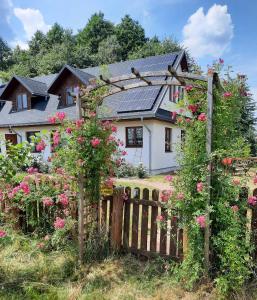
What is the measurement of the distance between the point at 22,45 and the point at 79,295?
47.4m

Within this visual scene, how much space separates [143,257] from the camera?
3920mm

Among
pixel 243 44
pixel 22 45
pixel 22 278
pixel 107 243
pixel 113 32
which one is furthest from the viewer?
pixel 22 45

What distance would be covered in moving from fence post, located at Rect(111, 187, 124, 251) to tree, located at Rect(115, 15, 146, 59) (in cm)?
3435

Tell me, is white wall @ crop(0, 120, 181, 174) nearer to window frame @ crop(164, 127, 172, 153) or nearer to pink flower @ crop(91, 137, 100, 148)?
window frame @ crop(164, 127, 172, 153)

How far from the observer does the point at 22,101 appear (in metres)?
17.5

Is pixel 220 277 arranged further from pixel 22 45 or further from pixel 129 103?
pixel 22 45

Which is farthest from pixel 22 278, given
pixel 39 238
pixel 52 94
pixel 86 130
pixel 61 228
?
pixel 52 94

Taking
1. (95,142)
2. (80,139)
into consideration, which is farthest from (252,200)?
(80,139)

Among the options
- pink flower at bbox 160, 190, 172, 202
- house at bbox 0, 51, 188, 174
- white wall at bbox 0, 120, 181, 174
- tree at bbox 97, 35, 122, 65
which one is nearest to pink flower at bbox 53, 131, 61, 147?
pink flower at bbox 160, 190, 172, 202

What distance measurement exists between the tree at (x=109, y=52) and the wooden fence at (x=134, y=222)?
30.4m

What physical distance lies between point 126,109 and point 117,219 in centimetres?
927

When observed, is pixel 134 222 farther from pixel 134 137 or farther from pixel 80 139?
pixel 134 137

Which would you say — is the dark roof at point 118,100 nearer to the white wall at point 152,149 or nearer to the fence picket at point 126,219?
the white wall at point 152,149

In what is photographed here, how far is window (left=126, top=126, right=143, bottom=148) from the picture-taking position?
1290cm
